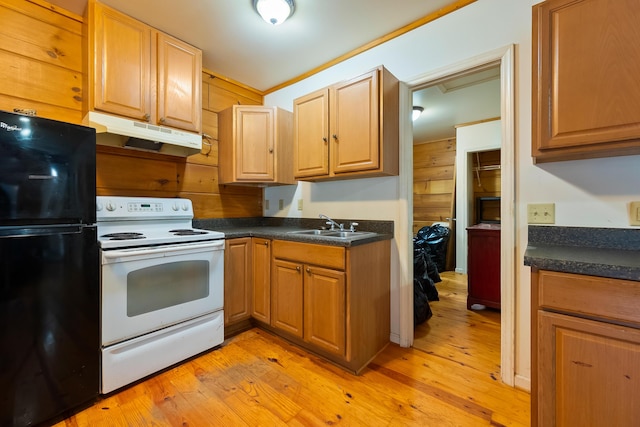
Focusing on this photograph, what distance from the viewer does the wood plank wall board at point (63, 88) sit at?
68.0 inches

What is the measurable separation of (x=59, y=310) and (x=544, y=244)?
99.8 inches

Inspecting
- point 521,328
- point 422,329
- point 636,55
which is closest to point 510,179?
point 636,55

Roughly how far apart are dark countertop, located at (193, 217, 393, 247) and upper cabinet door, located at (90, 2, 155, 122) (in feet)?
3.42

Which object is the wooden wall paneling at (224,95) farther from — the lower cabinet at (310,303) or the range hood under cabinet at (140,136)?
the lower cabinet at (310,303)

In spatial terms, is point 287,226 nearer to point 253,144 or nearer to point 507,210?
point 253,144

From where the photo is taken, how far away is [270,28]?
2.09 meters

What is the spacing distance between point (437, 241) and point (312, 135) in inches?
120

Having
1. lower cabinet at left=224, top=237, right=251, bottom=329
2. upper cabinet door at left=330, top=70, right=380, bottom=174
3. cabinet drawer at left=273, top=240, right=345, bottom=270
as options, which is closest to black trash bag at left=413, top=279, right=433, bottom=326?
cabinet drawer at left=273, top=240, right=345, bottom=270

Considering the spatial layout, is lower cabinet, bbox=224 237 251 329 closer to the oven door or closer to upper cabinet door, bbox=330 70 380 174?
the oven door

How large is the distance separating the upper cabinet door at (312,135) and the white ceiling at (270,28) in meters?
0.44

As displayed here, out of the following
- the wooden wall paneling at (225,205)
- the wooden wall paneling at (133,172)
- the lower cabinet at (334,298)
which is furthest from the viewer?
the wooden wall paneling at (225,205)

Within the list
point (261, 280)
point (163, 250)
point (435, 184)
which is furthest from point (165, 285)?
point (435, 184)


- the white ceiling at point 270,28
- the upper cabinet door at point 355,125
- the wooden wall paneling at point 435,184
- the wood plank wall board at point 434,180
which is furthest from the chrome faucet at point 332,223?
the wood plank wall board at point 434,180

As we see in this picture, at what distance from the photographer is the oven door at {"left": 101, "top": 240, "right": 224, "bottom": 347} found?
1.56 metres
